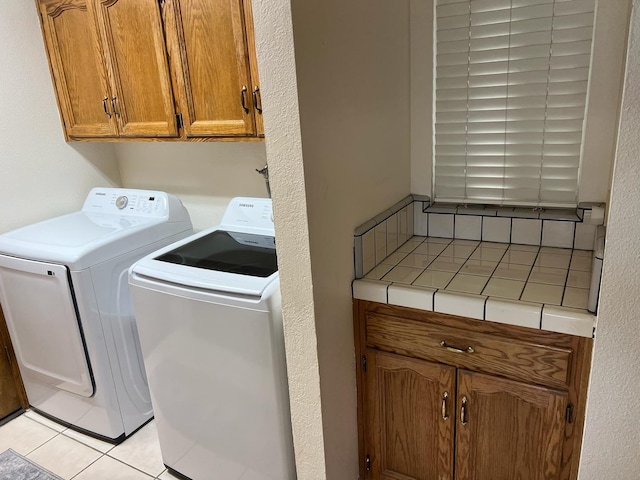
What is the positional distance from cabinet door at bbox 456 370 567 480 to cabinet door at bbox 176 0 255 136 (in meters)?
1.23

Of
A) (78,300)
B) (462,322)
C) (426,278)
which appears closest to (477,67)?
(426,278)

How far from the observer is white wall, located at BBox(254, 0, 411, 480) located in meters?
1.19

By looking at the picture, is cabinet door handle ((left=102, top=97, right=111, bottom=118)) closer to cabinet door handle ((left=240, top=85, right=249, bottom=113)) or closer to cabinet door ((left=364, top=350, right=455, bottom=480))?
cabinet door handle ((left=240, top=85, right=249, bottom=113))

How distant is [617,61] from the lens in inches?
59.2

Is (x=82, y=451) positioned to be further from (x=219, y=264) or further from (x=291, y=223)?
(x=291, y=223)

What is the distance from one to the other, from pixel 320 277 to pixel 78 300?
1186 mm

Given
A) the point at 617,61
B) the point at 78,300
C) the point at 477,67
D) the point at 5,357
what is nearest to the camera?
the point at 617,61

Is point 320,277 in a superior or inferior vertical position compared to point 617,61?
inferior

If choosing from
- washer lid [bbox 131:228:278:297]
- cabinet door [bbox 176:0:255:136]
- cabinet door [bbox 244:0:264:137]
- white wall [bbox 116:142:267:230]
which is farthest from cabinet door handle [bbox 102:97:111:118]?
cabinet door [bbox 244:0:264:137]

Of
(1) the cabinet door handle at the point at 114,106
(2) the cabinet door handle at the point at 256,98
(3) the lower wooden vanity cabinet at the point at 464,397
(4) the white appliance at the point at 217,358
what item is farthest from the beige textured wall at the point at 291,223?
(1) the cabinet door handle at the point at 114,106

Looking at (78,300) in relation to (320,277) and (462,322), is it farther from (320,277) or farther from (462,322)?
(462,322)

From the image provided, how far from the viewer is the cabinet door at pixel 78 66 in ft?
6.99

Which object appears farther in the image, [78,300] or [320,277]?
[78,300]

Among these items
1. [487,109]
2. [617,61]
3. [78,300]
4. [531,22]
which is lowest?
[78,300]
